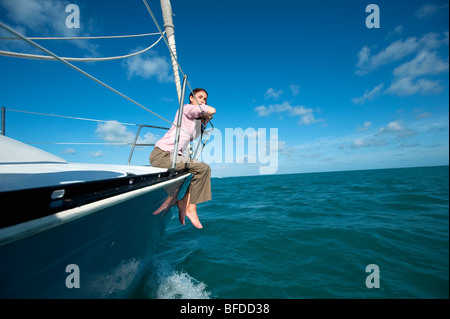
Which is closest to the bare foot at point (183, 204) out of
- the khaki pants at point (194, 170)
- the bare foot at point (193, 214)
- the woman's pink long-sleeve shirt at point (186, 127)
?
the bare foot at point (193, 214)

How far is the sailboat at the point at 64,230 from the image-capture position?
→ 24.1 inches

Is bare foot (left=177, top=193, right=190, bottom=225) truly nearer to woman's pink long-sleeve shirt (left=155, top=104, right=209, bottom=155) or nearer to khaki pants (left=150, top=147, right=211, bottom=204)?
khaki pants (left=150, top=147, right=211, bottom=204)

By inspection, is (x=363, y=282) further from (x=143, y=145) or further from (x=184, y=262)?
(x=143, y=145)

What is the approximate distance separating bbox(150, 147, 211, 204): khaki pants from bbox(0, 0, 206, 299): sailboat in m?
0.69

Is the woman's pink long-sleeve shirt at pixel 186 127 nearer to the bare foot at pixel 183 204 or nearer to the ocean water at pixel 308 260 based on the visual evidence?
the bare foot at pixel 183 204

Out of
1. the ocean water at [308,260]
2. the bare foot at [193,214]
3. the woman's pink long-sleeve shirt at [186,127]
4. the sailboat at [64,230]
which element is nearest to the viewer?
the sailboat at [64,230]

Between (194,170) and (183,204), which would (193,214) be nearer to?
(183,204)

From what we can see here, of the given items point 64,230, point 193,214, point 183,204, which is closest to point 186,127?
point 183,204

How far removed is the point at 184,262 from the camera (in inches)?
132

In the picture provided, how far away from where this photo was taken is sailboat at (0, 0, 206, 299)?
61 centimetres

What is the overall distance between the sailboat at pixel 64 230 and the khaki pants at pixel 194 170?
69cm

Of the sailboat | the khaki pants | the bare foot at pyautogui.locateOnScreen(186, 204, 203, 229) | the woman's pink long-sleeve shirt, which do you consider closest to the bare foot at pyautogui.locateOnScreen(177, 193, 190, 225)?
the bare foot at pyautogui.locateOnScreen(186, 204, 203, 229)
